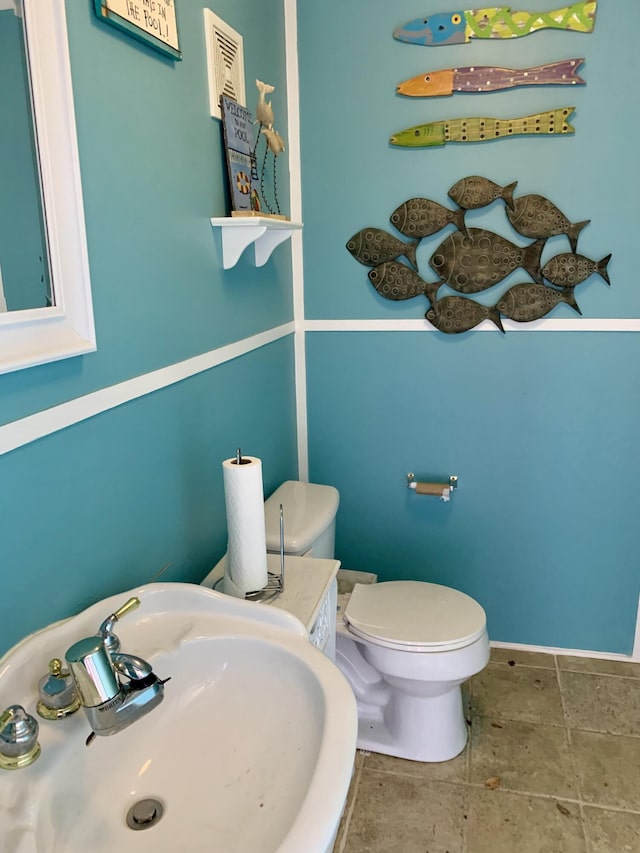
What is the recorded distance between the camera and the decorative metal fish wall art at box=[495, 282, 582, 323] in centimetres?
207

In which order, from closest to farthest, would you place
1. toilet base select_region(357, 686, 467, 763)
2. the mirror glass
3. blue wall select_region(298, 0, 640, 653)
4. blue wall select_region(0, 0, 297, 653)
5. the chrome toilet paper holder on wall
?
the mirror glass, blue wall select_region(0, 0, 297, 653), toilet base select_region(357, 686, 467, 763), blue wall select_region(298, 0, 640, 653), the chrome toilet paper holder on wall

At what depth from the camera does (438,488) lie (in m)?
2.25

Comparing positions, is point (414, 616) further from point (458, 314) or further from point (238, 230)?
point (238, 230)

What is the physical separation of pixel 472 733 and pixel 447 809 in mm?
304

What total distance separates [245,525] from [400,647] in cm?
73

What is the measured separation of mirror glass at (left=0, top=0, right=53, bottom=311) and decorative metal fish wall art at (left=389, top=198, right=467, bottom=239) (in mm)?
1412

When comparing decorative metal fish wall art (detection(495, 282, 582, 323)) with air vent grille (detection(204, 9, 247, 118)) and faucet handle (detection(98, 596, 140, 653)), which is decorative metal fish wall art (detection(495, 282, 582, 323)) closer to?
air vent grille (detection(204, 9, 247, 118))

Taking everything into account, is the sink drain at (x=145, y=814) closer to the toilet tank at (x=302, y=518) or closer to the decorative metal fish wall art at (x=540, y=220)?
the toilet tank at (x=302, y=518)

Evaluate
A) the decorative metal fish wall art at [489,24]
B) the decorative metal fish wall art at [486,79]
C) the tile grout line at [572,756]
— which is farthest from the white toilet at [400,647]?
the decorative metal fish wall art at [489,24]

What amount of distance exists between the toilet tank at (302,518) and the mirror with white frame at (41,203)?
0.89 m

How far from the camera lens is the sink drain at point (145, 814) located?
0.87 meters

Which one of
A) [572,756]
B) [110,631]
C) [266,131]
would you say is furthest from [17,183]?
[572,756]

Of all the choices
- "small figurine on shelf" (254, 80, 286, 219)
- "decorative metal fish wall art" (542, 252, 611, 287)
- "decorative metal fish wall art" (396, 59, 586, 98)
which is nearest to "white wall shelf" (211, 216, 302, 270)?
"small figurine on shelf" (254, 80, 286, 219)

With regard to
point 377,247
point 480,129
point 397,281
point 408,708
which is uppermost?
point 480,129
